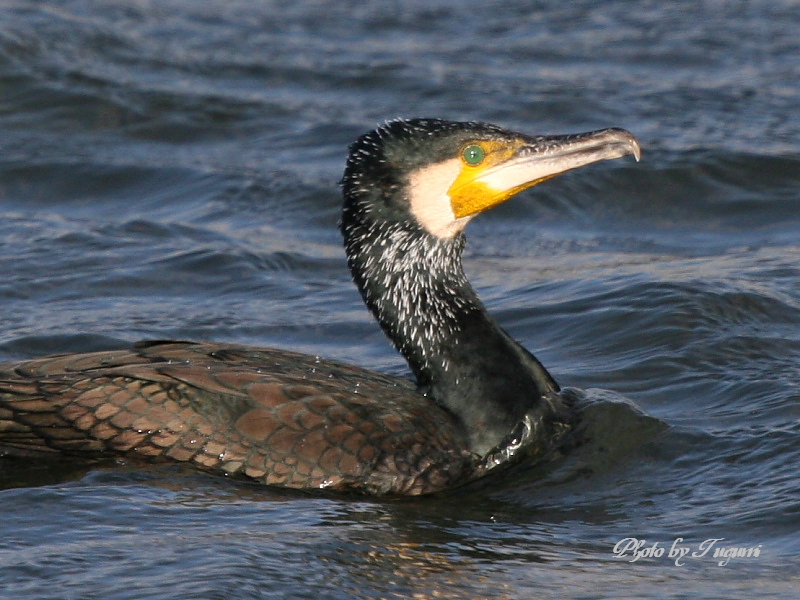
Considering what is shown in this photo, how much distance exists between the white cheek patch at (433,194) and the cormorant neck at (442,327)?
59 mm

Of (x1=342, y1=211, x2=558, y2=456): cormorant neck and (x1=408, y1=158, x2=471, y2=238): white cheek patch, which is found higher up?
(x1=408, y1=158, x2=471, y2=238): white cheek patch

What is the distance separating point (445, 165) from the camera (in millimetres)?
6945

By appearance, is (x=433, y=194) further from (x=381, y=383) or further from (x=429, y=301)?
(x=381, y=383)

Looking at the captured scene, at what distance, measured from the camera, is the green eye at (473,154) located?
698cm

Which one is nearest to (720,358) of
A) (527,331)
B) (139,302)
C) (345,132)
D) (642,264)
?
(527,331)

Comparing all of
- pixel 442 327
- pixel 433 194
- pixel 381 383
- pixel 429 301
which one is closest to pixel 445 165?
pixel 433 194

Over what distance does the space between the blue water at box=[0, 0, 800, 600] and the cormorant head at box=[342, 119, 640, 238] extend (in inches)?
49.1

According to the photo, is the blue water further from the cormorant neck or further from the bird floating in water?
the cormorant neck

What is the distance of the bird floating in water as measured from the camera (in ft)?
20.9

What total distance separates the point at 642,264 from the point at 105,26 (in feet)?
24.7

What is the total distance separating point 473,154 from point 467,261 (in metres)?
3.54

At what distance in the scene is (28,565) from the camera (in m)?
5.43

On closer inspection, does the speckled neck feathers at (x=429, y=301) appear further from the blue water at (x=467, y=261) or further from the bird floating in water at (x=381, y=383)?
the blue water at (x=467, y=261)

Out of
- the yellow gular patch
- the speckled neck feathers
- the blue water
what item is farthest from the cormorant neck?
the blue water
